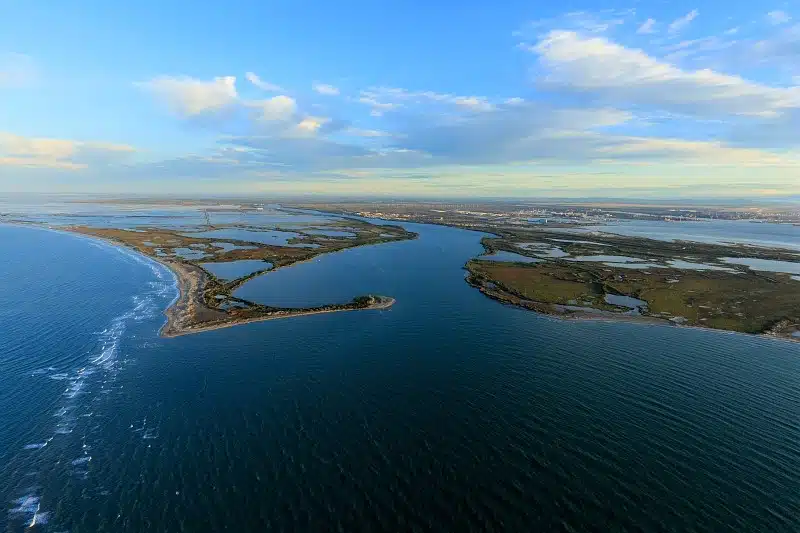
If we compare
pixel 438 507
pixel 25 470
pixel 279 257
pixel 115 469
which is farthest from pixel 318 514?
pixel 279 257

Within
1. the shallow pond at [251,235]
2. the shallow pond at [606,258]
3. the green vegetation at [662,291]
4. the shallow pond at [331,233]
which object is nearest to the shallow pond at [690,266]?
the green vegetation at [662,291]

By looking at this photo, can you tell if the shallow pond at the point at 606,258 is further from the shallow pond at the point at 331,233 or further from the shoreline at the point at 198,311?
the shallow pond at the point at 331,233

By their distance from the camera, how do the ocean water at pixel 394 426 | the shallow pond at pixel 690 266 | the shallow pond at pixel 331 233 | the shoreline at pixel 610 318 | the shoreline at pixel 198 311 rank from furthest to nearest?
the shallow pond at pixel 331 233, the shallow pond at pixel 690 266, the shoreline at pixel 610 318, the shoreline at pixel 198 311, the ocean water at pixel 394 426

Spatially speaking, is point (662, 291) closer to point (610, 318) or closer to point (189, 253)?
point (610, 318)

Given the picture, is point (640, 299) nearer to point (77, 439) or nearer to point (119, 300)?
point (77, 439)

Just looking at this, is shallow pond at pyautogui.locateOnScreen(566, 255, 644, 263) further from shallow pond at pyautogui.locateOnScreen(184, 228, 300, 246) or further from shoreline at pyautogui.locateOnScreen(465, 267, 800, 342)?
shallow pond at pyautogui.locateOnScreen(184, 228, 300, 246)

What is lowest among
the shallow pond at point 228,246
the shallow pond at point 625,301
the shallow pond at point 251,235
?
the shallow pond at point 625,301
